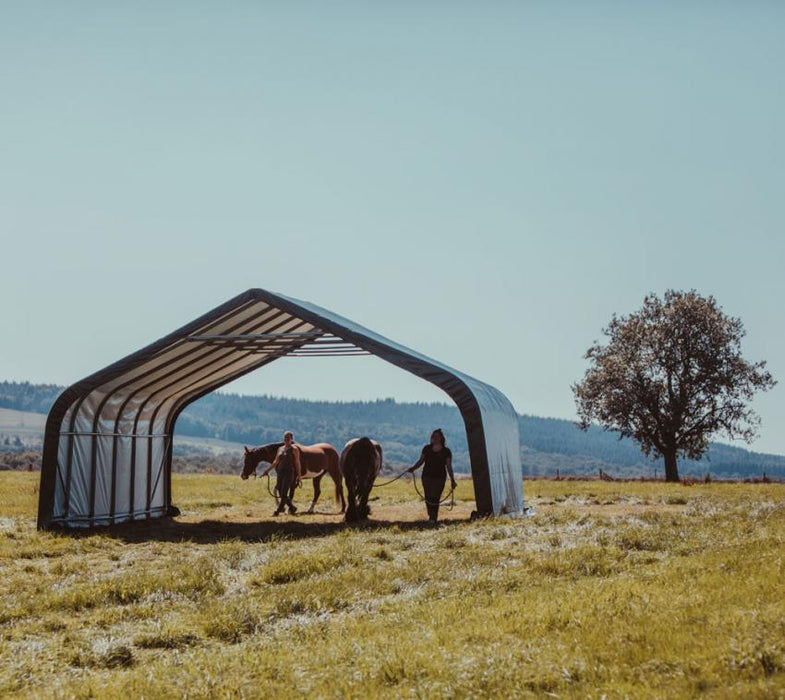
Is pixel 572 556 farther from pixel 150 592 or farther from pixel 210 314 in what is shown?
pixel 210 314

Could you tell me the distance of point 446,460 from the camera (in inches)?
829

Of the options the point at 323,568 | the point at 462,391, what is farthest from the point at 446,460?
the point at 323,568

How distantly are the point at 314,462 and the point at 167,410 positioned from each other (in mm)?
4504

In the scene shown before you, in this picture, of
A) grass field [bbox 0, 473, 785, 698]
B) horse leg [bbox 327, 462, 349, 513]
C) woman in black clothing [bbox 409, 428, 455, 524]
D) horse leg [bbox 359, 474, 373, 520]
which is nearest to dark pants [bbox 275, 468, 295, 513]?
horse leg [bbox 327, 462, 349, 513]

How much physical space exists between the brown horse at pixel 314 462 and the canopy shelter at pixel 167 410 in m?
2.40

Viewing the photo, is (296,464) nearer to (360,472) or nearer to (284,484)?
(284,484)

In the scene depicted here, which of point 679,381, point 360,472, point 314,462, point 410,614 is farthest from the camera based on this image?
point 679,381

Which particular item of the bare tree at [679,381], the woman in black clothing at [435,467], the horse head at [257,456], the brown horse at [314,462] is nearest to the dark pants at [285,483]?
the brown horse at [314,462]

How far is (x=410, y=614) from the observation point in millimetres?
9125

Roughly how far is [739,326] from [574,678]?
153ft

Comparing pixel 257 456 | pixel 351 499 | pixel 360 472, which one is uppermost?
pixel 257 456

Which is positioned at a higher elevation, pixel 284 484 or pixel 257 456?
pixel 257 456

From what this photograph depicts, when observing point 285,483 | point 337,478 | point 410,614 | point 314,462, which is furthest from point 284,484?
point 410,614

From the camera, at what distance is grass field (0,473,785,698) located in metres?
6.94
